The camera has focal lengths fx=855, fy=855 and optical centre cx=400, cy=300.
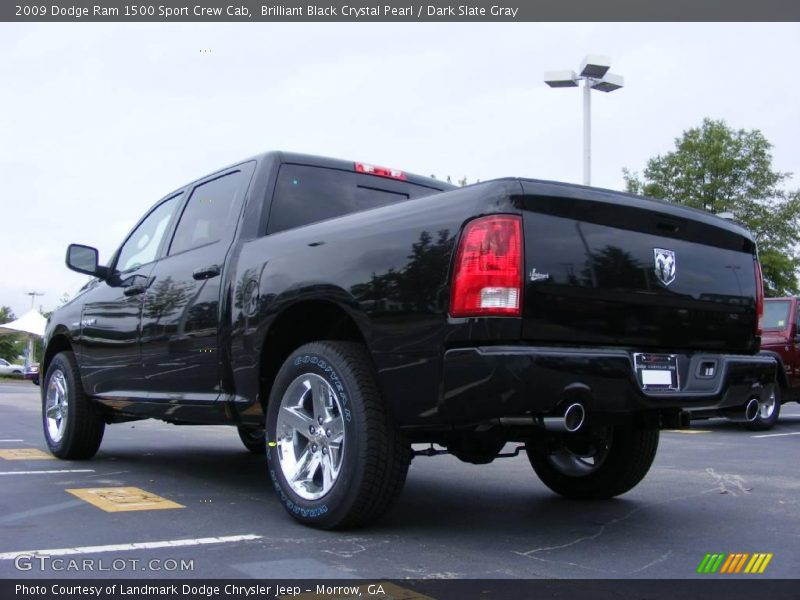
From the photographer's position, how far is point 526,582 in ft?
10.2

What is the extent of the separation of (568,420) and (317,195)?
7.73 ft

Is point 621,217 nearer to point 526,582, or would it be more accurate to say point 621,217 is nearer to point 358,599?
point 526,582

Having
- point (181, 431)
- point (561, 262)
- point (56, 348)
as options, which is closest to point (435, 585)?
point (561, 262)

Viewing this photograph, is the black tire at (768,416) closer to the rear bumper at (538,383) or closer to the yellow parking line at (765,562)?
the yellow parking line at (765,562)

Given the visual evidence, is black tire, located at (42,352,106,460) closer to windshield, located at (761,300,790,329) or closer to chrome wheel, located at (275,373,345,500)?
chrome wheel, located at (275,373,345,500)

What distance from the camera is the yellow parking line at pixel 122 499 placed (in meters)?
4.58

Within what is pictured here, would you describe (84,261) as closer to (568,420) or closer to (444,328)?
(444,328)

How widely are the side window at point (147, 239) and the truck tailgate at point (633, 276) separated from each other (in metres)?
3.19

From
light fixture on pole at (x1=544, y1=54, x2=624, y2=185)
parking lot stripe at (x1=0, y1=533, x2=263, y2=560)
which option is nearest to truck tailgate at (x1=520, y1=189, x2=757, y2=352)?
parking lot stripe at (x1=0, y1=533, x2=263, y2=560)

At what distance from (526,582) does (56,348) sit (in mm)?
5124

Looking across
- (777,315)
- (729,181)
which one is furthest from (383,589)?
(729,181)

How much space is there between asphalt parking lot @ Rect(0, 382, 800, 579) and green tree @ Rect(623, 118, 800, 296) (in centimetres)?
3061

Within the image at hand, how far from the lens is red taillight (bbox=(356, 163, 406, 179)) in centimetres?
538

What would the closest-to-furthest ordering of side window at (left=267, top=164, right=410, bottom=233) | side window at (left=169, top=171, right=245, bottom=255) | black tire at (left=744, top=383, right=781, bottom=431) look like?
1. side window at (left=267, top=164, right=410, bottom=233)
2. side window at (left=169, top=171, right=245, bottom=255)
3. black tire at (left=744, top=383, right=781, bottom=431)
